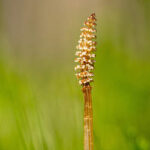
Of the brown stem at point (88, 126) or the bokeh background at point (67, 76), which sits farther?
the bokeh background at point (67, 76)

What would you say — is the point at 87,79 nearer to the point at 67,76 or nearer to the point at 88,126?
the point at 88,126

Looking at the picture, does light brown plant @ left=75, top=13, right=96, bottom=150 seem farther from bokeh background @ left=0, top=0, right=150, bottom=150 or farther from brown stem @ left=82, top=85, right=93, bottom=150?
bokeh background @ left=0, top=0, right=150, bottom=150

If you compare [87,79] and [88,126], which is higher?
[87,79]

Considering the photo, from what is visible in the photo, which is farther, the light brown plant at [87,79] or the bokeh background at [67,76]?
the bokeh background at [67,76]

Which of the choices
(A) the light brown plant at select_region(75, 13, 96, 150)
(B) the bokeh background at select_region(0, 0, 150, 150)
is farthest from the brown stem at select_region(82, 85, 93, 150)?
(B) the bokeh background at select_region(0, 0, 150, 150)

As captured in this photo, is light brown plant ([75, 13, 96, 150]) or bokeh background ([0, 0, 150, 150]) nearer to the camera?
light brown plant ([75, 13, 96, 150])

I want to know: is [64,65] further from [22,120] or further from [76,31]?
[22,120]

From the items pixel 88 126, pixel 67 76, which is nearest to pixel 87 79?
pixel 88 126

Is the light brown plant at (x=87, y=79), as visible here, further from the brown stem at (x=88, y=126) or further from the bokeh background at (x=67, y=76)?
the bokeh background at (x=67, y=76)

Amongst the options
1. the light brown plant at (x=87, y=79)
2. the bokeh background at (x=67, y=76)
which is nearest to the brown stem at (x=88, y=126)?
the light brown plant at (x=87, y=79)
